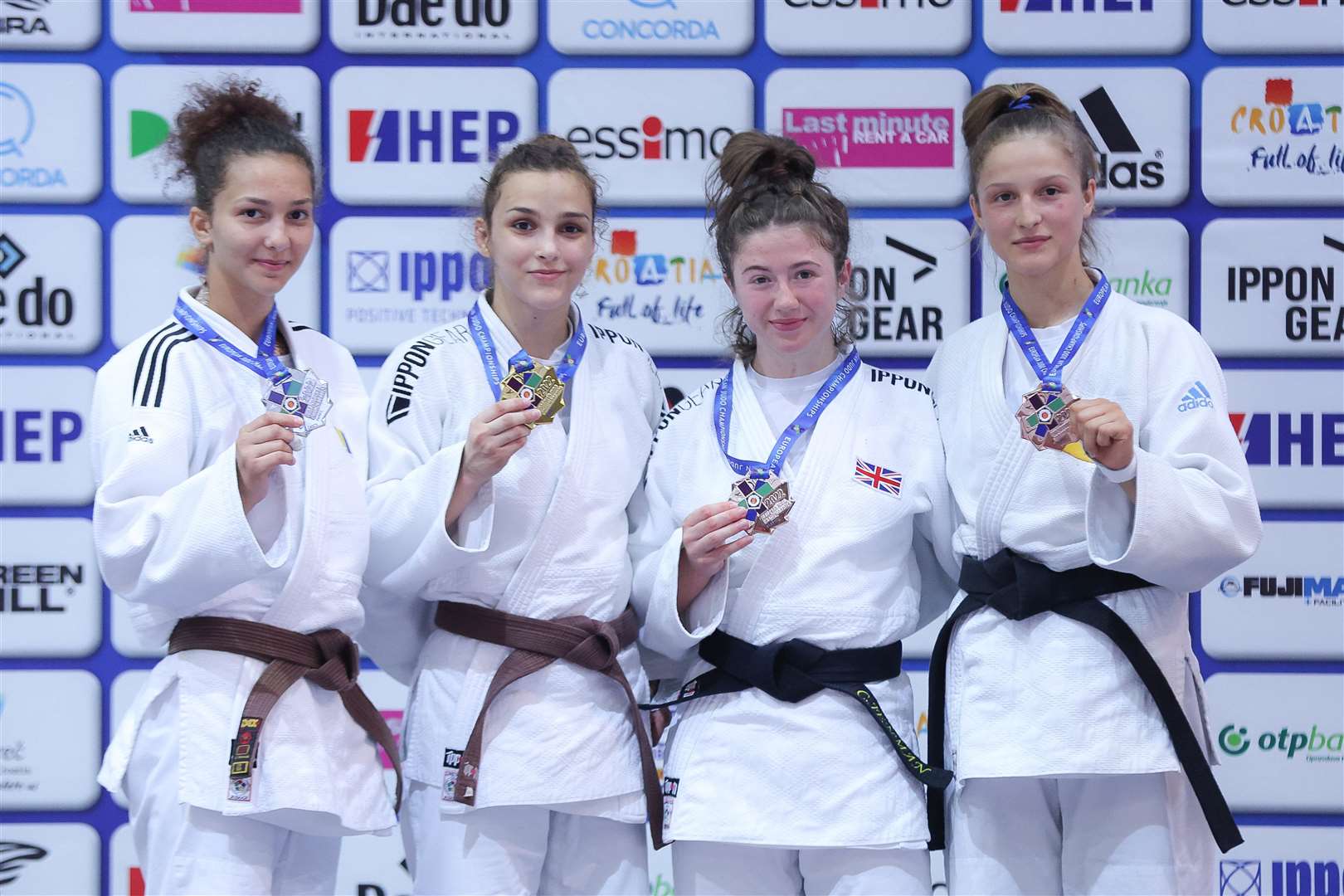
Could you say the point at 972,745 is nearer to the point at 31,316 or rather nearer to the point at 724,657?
the point at 724,657

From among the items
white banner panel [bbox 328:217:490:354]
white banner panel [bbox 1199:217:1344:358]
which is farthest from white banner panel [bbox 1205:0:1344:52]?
white banner panel [bbox 328:217:490:354]

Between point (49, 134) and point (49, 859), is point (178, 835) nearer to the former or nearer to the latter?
point (49, 859)

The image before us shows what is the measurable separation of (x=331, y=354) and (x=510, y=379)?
1.84 feet

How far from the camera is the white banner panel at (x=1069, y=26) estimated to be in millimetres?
3963

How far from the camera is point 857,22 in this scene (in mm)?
3957

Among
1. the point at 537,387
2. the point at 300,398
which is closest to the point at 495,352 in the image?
the point at 537,387

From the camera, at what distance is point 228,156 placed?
2664 mm

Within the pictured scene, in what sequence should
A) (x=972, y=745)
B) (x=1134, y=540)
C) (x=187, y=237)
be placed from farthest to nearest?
(x=187, y=237) < (x=972, y=745) < (x=1134, y=540)

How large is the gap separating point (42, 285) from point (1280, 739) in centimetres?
432

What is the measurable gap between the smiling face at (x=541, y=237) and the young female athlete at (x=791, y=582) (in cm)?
35

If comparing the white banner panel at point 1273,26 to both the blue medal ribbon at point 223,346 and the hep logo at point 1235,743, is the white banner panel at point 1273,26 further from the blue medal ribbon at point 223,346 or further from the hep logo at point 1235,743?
the blue medal ribbon at point 223,346

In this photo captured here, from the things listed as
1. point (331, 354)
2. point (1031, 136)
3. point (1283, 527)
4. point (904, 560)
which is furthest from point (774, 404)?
point (1283, 527)

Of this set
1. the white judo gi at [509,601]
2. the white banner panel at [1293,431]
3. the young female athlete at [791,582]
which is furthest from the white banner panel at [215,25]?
the white banner panel at [1293,431]

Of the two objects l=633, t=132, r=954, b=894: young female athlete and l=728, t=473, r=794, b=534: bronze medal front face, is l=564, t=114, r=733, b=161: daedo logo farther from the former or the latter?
l=728, t=473, r=794, b=534: bronze medal front face
